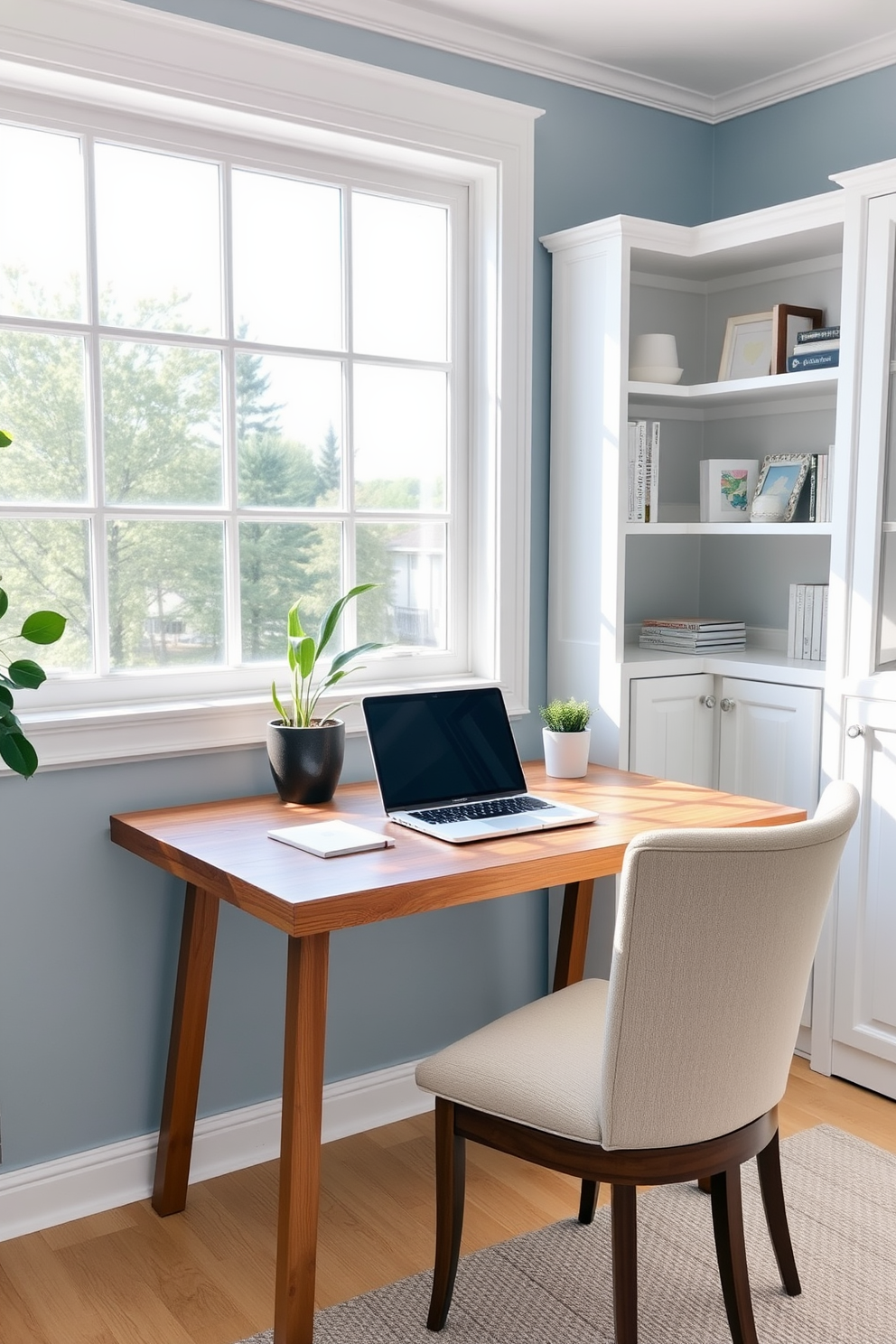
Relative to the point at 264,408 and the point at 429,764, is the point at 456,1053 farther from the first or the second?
the point at 264,408

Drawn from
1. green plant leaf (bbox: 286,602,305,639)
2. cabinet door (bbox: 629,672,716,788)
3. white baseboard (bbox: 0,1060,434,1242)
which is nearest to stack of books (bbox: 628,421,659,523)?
cabinet door (bbox: 629,672,716,788)

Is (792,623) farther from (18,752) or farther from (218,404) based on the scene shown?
(18,752)

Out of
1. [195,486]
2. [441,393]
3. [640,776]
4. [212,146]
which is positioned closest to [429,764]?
[640,776]

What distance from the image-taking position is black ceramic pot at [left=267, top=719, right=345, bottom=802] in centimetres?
235

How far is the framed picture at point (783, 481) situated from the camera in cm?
291

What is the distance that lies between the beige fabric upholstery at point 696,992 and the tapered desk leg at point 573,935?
3.07 feet

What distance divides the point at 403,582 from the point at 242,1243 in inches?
56.9

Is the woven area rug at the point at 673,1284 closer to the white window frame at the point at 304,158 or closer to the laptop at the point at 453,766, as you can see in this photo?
the laptop at the point at 453,766

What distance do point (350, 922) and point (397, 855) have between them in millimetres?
257

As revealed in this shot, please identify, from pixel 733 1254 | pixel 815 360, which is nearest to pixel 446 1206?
pixel 733 1254

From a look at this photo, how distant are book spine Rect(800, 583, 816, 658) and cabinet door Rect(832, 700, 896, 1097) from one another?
0.92 feet

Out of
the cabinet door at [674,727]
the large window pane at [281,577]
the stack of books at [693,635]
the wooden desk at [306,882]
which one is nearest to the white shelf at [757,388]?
the stack of books at [693,635]

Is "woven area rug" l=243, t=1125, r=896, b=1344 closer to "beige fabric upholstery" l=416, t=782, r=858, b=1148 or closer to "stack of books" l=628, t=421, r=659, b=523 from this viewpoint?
"beige fabric upholstery" l=416, t=782, r=858, b=1148

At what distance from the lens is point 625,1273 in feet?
5.51
